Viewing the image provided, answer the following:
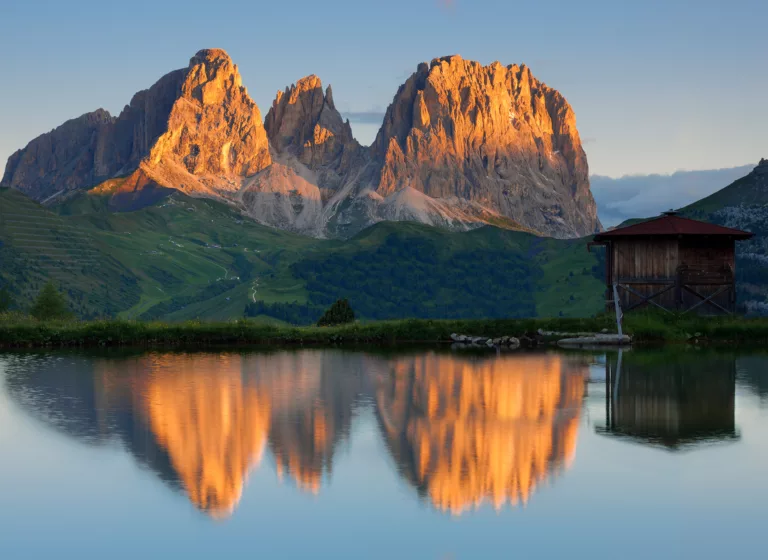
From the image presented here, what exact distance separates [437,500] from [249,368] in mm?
23844

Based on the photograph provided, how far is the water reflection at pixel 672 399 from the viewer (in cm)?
2423

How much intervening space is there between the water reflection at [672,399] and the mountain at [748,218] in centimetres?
7758

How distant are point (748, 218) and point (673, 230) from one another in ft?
315

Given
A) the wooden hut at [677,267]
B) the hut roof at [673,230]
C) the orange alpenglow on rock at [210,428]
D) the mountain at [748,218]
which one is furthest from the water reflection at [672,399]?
the mountain at [748,218]

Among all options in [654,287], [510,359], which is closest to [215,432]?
[510,359]

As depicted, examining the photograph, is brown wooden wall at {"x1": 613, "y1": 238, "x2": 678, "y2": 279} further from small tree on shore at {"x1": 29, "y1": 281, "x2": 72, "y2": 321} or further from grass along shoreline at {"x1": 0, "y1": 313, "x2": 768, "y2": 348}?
small tree on shore at {"x1": 29, "y1": 281, "x2": 72, "y2": 321}

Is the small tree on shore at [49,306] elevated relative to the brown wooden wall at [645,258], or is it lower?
lower

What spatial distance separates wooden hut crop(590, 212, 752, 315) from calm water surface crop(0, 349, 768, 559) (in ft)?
63.4

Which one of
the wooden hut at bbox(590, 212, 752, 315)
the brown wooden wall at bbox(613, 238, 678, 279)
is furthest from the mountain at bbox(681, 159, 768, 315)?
the brown wooden wall at bbox(613, 238, 678, 279)

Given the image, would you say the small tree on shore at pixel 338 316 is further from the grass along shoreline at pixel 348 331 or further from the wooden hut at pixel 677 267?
the wooden hut at pixel 677 267

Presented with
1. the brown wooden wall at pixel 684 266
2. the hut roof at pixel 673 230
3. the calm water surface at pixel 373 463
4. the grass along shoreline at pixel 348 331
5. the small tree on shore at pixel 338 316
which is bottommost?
the calm water surface at pixel 373 463

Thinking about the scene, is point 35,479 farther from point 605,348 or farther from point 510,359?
point 605,348

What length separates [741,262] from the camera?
13662 centimetres

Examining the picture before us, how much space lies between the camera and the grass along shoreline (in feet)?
171
